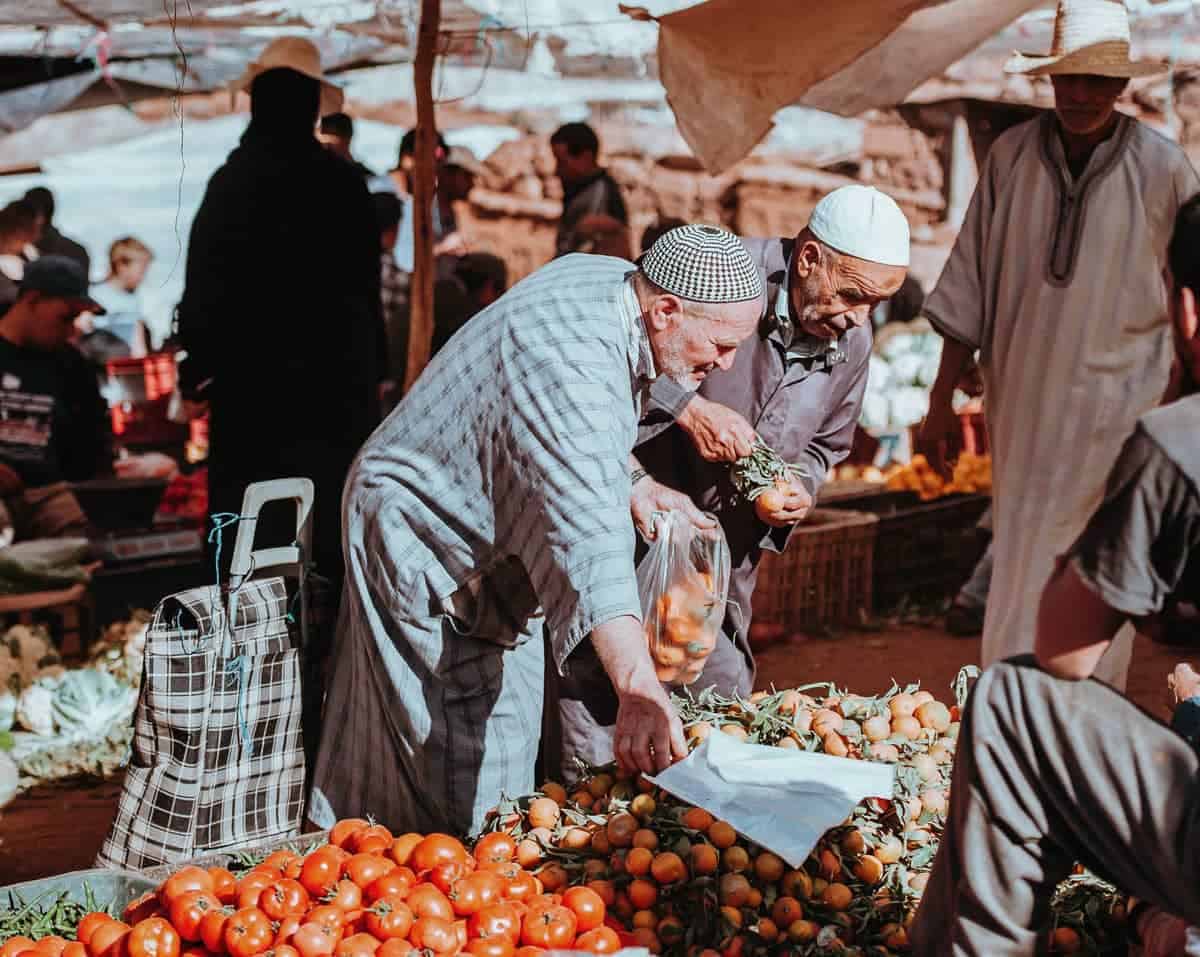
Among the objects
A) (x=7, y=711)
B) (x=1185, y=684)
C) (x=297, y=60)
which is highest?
(x=297, y=60)

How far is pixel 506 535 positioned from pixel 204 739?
100 centimetres

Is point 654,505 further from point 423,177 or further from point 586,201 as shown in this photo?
point 586,201

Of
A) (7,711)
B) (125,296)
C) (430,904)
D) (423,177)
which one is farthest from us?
(125,296)

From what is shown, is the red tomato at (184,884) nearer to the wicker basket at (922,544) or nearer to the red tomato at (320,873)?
the red tomato at (320,873)

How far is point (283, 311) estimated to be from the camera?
4711mm

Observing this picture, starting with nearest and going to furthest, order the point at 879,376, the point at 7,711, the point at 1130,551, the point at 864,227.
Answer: the point at 1130,551, the point at 864,227, the point at 7,711, the point at 879,376

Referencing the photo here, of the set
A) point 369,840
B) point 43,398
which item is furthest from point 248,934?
point 43,398

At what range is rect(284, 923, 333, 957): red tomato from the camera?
2.44 meters

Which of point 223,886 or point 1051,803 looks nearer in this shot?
point 1051,803

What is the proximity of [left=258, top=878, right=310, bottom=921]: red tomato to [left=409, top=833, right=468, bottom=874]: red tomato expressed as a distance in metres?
0.23

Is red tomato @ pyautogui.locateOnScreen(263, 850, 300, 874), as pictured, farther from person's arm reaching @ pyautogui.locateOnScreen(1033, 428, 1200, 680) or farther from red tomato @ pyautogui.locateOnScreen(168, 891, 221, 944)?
person's arm reaching @ pyautogui.locateOnScreen(1033, 428, 1200, 680)

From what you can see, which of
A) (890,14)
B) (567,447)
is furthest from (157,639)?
(890,14)

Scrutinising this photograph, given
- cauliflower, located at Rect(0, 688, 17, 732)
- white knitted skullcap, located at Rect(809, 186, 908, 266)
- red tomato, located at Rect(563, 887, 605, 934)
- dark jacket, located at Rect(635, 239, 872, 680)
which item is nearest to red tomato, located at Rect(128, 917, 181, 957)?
red tomato, located at Rect(563, 887, 605, 934)

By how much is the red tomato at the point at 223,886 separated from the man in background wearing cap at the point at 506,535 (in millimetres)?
527
